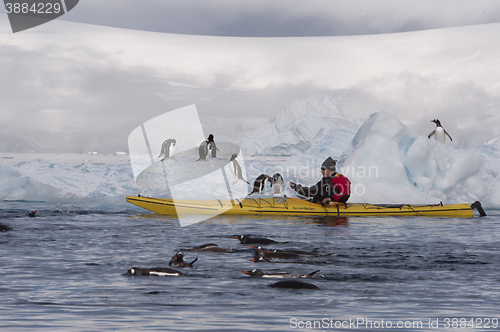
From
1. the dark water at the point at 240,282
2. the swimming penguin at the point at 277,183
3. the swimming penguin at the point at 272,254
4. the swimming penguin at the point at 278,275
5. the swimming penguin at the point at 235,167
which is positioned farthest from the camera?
the swimming penguin at the point at 235,167

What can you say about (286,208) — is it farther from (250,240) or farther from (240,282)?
(240,282)

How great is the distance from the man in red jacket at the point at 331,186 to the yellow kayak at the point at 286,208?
19 cm

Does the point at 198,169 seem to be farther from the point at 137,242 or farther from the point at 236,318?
the point at 236,318

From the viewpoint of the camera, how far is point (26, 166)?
18812 millimetres

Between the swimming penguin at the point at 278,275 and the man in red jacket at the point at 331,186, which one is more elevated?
the man in red jacket at the point at 331,186

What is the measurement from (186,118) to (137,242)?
16991 millimetres

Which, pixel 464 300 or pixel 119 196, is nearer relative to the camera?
pixel 464 300

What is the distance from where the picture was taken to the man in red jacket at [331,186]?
11.2m

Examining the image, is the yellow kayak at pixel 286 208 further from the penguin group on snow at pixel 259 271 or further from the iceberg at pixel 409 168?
the penguin group on snow at pixel 259 271

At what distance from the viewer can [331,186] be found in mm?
11570

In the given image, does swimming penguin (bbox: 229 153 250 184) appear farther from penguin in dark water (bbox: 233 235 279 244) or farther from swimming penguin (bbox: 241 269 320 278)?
swimming penguin (bbox: 241 269 320 278)

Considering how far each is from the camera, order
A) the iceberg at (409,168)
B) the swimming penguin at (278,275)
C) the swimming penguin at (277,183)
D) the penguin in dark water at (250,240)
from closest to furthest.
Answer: the swimming penguin at (278,275) < the penguin in dark water at (250,240) < the swimming penguin at (277,183) < the iceberg at (409,168)

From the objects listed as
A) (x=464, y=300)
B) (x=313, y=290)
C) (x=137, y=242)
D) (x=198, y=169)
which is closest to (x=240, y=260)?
(x=313, y=290)

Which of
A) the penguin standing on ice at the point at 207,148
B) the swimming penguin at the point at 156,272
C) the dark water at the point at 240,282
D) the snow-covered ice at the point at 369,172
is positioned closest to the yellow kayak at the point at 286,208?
the snow-covered ice at the point at 369,172
